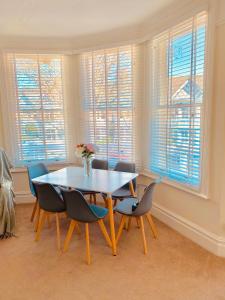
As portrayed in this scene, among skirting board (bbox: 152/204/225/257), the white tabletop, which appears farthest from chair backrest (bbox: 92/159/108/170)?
skirting board (bbox: 152/204/225/257)

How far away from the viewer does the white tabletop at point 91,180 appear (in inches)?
96.3

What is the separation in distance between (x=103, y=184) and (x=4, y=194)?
1.29 metres

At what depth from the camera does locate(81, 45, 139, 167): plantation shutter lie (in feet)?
11.1

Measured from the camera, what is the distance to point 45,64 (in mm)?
3656

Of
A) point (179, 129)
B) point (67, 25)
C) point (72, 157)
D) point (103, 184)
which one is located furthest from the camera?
point (72, 157)

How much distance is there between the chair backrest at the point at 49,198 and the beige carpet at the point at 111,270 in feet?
1.50

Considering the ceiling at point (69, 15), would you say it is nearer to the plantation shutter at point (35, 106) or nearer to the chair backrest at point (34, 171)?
the plantation shutter at point (35, 106)

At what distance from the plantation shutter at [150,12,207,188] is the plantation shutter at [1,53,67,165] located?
1.62 meters

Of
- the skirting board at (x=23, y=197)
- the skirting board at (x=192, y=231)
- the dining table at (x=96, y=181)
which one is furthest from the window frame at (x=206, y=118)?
the skirting board at (x=23, y=197)

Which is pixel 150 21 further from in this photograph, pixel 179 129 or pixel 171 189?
pixel 171 189

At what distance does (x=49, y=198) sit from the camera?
8.10 feet

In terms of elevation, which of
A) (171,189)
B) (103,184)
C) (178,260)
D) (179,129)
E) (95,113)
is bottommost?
(178,260)

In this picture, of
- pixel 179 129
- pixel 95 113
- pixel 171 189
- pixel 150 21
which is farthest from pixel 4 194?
pixel 150 21

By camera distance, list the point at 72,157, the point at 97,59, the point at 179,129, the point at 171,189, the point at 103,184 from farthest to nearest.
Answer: the point at 72,157, the point at 97,59, the point at 171,189, the point at 179,129, the point at 103,184
